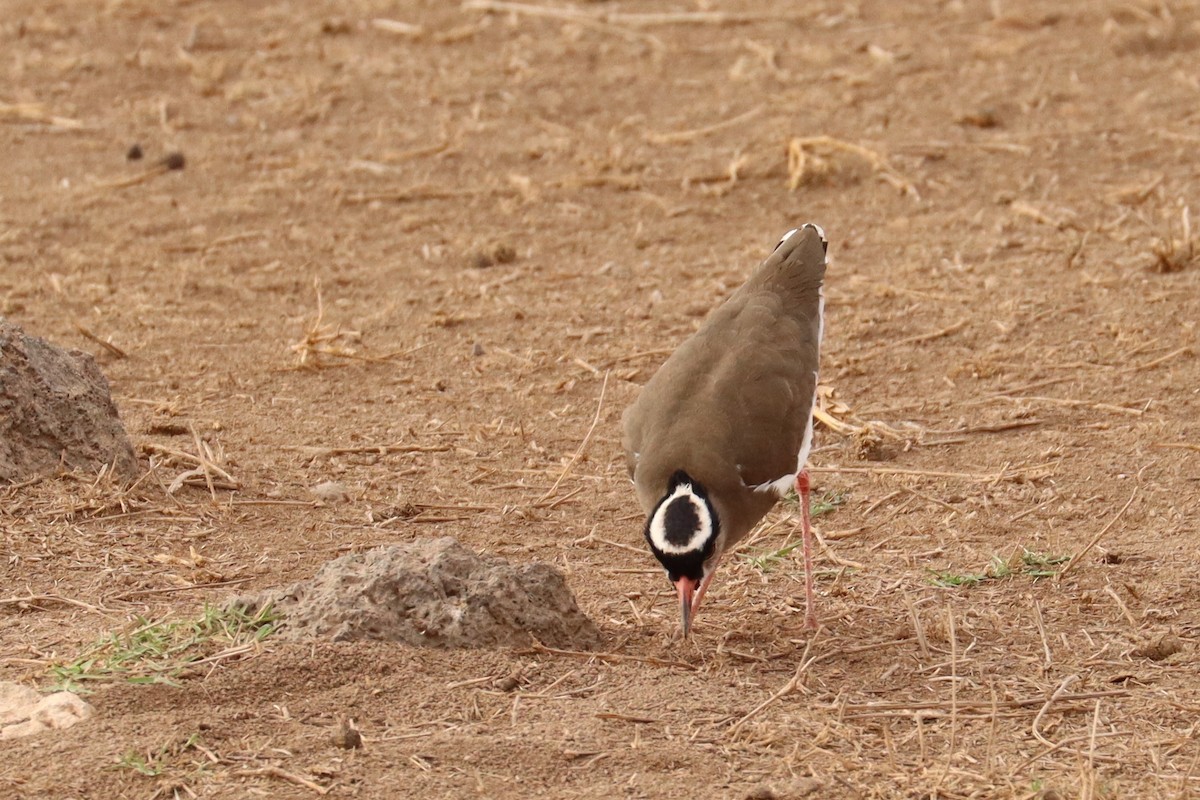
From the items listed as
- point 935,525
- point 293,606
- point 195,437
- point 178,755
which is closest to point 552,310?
point 195,437

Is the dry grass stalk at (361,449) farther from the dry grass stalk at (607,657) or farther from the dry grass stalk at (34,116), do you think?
the dry grass stalk at (34,116)

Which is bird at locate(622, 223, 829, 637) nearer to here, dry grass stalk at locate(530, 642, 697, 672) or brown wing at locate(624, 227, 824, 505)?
brown wing at locate(624, 227, 824, 505)

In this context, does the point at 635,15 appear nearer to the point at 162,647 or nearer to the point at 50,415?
the point at 50,415

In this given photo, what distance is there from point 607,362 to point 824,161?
3024 millimetres

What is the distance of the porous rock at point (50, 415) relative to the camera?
6453mm

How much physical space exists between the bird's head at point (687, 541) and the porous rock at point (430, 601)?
0.37 meters

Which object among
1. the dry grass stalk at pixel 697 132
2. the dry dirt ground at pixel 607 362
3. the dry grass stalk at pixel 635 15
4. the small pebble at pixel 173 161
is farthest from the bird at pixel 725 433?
the dry grass stalk at pixel 635 15

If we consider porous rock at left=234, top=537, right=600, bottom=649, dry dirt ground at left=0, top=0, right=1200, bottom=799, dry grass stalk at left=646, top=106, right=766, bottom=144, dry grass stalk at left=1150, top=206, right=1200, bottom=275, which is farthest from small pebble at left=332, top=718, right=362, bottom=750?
dry grass stalk at left=646, top=106, right=766, bottom=144

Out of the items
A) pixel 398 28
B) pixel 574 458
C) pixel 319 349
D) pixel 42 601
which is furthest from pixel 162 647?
pixel 398 28

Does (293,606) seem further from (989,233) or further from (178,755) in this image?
(989,233)

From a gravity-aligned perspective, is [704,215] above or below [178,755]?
below

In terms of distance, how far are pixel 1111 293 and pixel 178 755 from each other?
6.20 metres

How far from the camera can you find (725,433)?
595 centimetres

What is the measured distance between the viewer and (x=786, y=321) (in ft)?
21.6
